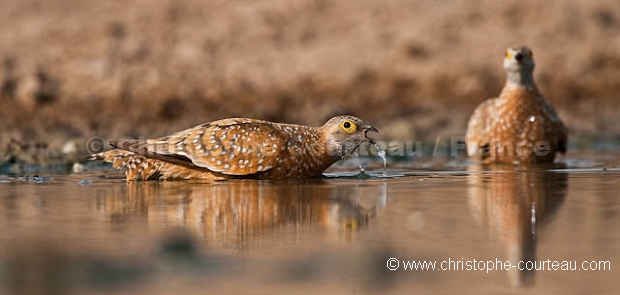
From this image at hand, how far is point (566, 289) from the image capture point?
4.47 m

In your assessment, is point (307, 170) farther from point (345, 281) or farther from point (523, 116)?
point (345, 281)

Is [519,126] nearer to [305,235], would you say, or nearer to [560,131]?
[560,131]

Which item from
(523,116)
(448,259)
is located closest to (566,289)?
(448,259)

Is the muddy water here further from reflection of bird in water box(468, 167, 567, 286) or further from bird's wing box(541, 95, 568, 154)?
bird's wing box(541, 95, 568, 154)

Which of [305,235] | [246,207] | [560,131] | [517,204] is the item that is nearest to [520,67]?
[560,131]

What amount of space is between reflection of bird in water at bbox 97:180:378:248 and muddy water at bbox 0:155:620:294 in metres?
0.01

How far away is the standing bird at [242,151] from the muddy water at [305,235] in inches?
9.2

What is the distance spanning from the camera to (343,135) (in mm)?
9398

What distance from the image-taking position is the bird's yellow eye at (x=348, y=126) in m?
9.42

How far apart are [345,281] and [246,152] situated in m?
4.53

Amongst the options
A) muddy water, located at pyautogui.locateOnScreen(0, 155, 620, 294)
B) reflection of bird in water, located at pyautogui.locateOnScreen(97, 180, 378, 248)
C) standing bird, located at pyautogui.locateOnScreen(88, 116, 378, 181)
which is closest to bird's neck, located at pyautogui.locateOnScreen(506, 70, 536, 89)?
muddy water, located at pyautogui.locateOnScreen(0, 155, 620, 294)

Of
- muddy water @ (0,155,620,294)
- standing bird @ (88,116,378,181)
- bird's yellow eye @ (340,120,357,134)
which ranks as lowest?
muddy water @ (0,155,620,294)

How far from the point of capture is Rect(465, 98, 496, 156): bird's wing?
39.6ft

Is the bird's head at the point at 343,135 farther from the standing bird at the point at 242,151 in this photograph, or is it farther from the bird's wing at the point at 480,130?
the bird's wing at the point at 480,130
